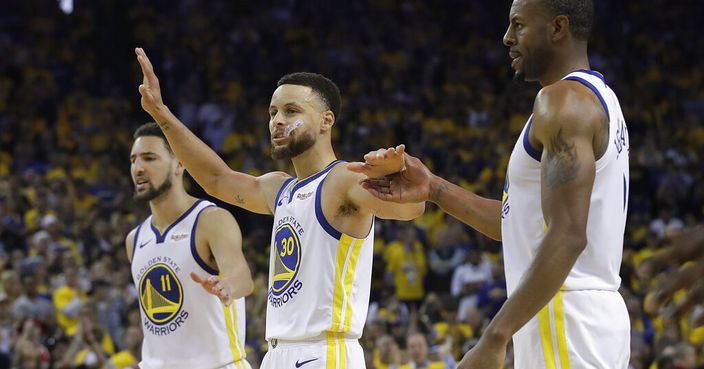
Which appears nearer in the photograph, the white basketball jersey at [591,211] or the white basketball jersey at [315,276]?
the white basketball jersey at [591,211]

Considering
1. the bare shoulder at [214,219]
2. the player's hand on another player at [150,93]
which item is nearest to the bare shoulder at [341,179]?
the player's hand on another player at [150,93]

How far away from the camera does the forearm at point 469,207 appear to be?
432 cm

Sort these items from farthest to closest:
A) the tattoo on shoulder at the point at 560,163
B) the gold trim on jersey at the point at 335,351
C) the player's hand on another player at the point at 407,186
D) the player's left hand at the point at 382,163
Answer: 1. the gold trim on jersey at the point at 335,351
2. the player's hand on another player at the point at 407,186
3. the player's left hand at the point at 382,163
4. the tattoo on shoulder at the point at 560,163

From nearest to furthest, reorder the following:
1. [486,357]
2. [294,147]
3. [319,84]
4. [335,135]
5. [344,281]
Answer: [486,357], [344,281], [294,147], [319,84], [335,135]

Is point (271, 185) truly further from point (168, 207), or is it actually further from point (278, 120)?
point (168, 207)

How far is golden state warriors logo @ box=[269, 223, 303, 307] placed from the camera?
5.21 meters

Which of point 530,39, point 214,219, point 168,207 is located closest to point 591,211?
point 530,39

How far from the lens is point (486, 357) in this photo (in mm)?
3191

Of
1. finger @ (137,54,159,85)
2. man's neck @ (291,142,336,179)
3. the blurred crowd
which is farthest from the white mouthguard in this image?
the blurred crowd

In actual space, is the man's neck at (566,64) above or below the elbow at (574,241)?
above

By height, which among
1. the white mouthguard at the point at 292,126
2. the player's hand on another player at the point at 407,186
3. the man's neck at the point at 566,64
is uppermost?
the man's neck at the point at 566,64

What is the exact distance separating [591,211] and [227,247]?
3.17 meters

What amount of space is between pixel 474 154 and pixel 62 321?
6.94 meters

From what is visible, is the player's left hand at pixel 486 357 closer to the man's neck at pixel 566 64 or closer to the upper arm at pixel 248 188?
the man's neck at pixel 566 64
